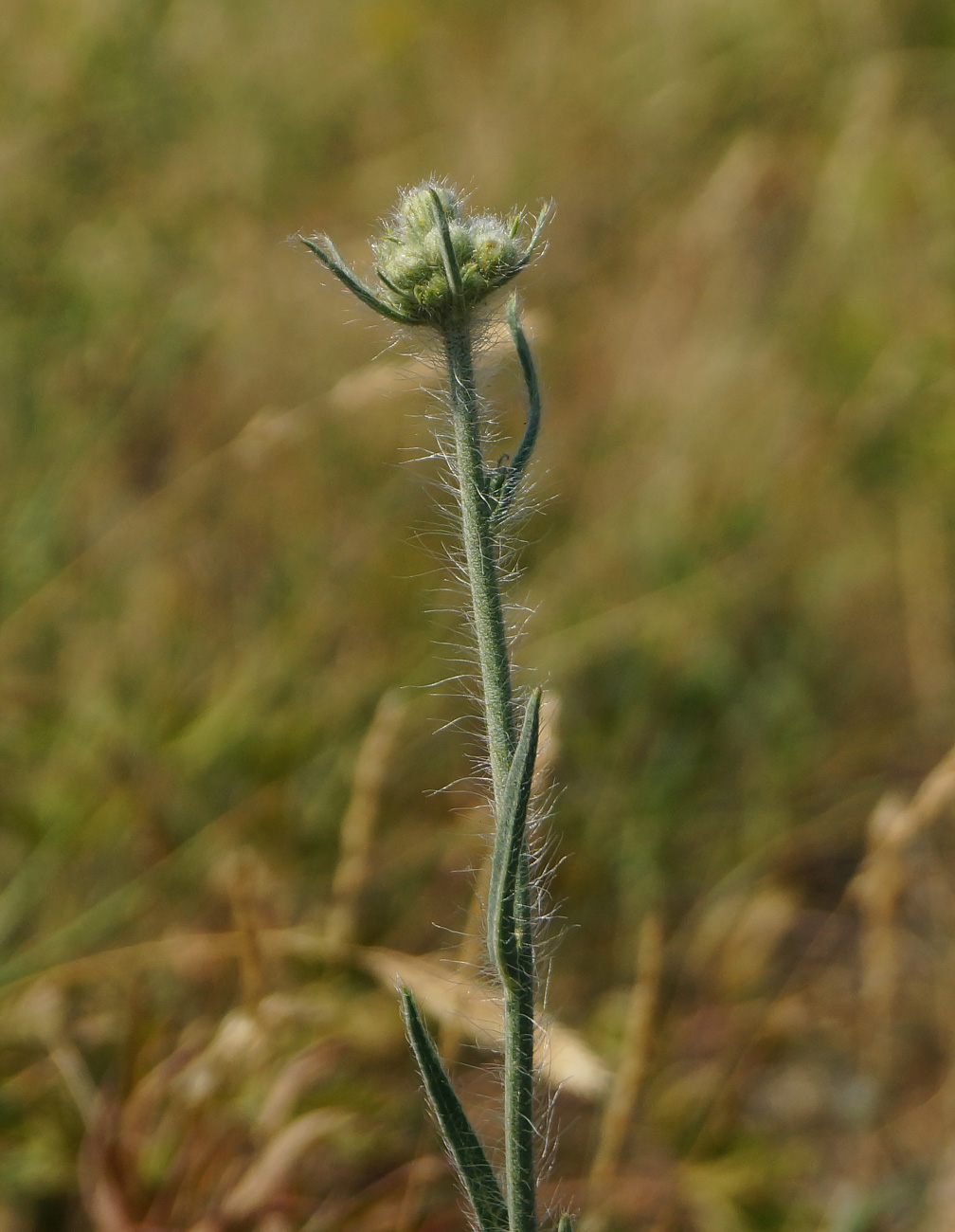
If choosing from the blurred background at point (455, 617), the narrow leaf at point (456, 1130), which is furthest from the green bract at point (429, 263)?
the narrow leaf at point (456, 1130)

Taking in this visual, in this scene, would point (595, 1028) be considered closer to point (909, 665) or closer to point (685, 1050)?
point (685, 1050)

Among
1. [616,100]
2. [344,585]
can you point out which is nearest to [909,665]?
[344,585]

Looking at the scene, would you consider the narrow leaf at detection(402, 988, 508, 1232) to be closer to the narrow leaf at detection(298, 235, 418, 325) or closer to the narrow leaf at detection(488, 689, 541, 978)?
the narrow leaf at detection(488, 689, 541, 978)

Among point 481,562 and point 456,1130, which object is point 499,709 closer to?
point 481,562

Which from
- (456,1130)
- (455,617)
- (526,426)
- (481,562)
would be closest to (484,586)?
(481,562)

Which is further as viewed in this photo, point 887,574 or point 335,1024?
point 887,574

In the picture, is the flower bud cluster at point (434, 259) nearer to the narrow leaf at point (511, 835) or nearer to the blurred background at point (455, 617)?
the blurred background at point (455, 617)
